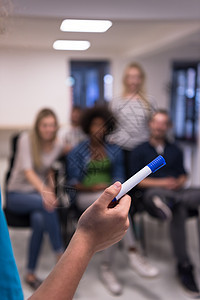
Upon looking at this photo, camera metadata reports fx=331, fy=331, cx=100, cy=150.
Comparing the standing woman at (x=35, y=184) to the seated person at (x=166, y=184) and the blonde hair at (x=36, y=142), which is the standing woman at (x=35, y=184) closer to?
the blonde hair at (x=36, y=142)

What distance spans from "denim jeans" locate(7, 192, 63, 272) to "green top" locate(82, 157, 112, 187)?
1.05 m

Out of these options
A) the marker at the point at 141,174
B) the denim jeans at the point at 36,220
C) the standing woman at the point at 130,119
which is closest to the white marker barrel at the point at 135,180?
the marker at the point at 141,174

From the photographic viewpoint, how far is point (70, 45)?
86cm

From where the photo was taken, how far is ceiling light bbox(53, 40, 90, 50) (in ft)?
2.75

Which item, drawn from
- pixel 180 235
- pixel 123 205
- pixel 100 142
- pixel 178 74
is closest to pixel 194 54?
pixel 178 74

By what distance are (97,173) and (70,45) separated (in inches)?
14.1

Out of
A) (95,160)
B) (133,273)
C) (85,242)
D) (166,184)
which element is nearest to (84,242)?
(85,242)

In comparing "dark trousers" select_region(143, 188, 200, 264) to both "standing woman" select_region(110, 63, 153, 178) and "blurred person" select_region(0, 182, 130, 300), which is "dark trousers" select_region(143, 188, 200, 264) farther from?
"blurred person" select_region(0, 182, 130, 300)

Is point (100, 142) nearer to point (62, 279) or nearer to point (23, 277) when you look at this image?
point (62, 279)

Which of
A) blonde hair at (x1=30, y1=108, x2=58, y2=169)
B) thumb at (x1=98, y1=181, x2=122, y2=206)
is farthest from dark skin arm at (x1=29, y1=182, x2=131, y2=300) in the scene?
blonde hair at (x1=30, y1=108, x2=58, y2=169)

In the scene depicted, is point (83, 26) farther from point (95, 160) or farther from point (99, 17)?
point (95, 160)

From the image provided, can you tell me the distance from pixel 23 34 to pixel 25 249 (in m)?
1.60

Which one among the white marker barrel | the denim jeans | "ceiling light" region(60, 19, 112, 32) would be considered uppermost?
"ceiling light" region(60, 19, 112, 32)

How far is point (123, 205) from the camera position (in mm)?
473
